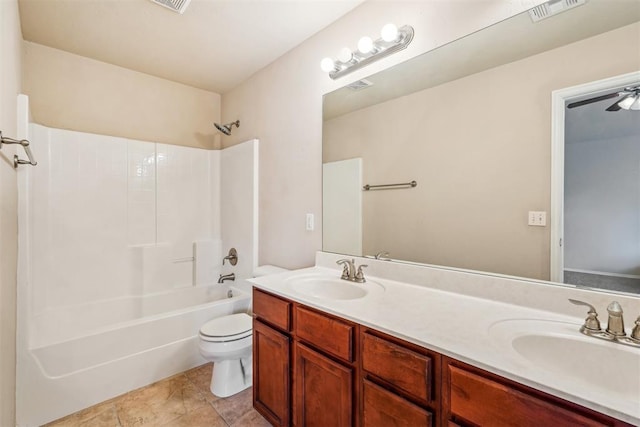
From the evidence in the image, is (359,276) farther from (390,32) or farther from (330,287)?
(390,32)

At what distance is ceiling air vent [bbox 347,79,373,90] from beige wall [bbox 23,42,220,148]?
1950 millimetres

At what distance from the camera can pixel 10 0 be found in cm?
147

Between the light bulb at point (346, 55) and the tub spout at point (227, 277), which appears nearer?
the light bulb at point (346, 55)

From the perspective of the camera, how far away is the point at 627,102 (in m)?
1.00

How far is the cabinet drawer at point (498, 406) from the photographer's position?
0.66 metres

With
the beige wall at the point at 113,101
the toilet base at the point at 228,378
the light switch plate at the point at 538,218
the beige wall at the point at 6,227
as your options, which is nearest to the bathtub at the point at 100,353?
the beige wall at the point at 6,227

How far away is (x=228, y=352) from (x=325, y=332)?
95 centimetres

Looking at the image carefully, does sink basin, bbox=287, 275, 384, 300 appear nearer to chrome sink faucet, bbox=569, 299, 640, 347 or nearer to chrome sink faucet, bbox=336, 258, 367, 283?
chrome sink faucet, bbox=336, 258, 367, 283

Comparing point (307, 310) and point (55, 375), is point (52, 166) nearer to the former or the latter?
point (55, 375)

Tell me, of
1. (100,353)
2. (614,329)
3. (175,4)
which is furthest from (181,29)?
(614,329)

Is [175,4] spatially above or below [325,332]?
above

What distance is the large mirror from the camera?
3.50ft

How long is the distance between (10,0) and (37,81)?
103cm

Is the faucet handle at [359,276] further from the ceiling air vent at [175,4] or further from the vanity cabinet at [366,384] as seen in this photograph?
the ceiling air vent at [175,4]
